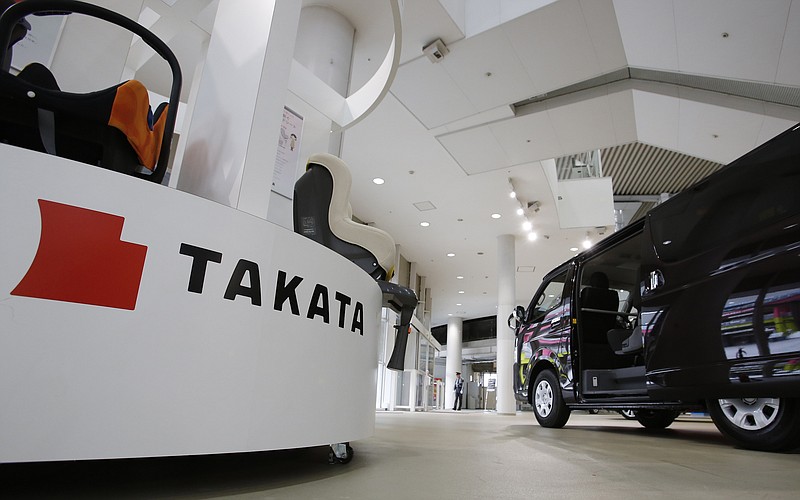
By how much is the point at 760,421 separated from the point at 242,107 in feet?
9.64

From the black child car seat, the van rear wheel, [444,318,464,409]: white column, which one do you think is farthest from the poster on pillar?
[444,318,464,409]: white column

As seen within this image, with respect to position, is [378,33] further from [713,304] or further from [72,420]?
[72,420]

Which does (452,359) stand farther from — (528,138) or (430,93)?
(430,93)

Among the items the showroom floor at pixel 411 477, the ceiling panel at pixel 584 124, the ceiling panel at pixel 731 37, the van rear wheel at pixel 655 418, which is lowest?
the showroom floor at pixel 411 477

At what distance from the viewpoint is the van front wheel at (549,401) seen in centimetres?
434

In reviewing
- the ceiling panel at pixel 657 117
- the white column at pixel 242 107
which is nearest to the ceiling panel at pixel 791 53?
the ceiling panel at pixel 657 117

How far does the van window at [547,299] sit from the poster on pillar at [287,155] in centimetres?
291

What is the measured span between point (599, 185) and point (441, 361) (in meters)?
22.8

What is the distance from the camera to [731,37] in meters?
4.78

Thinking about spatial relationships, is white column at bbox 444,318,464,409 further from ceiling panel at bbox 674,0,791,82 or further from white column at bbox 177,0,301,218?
white column at bbox 177,0,301,218

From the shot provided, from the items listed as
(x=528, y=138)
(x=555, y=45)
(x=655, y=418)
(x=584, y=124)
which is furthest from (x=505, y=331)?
(x=555, y=45)

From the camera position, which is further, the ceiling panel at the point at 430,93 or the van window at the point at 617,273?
the ceiling panel at the point at 430,93

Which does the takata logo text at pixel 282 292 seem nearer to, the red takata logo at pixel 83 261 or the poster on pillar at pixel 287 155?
the red takata logo at pixel 83 261

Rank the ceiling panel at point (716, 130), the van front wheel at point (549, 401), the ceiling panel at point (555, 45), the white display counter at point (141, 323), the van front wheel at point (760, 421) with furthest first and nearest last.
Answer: the ceiling panel at point (716, 130) → the ceiling panel at point (555, 45) → the van front wheel at point (549, 401) → the van front wheel at point (760, 421) → the white display counter at point (141, 323)
